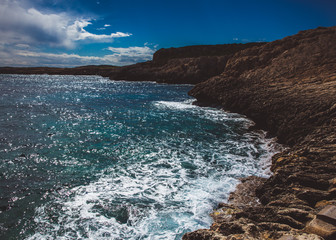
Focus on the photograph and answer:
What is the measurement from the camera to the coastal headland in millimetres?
4714

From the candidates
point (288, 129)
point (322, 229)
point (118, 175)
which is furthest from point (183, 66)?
point (322, 229)

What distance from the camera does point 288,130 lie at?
14109 mm

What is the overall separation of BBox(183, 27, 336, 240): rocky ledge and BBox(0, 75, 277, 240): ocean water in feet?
4.65

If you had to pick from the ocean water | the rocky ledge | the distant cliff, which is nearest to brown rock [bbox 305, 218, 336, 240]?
the rocky ledge

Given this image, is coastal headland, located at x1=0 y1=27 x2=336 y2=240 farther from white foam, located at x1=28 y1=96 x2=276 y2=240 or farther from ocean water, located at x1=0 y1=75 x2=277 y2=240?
ocean water, located at x1=0 y1=75 x2=277 y2=240

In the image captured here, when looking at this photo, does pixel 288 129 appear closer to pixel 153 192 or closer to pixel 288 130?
pixel 288 130

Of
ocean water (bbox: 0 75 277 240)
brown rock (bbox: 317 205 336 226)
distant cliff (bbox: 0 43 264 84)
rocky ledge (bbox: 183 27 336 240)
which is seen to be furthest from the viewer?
distant cliff (bbox: 0 43 264 84)

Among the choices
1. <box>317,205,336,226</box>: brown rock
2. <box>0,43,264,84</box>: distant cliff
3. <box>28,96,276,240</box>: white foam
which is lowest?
<box>28,96,276,240</box>: white foam

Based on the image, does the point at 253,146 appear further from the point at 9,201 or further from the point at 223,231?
the point at 9,201

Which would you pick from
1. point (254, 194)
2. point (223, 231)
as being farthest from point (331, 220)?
point (254, 194)

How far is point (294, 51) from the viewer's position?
87.0ft

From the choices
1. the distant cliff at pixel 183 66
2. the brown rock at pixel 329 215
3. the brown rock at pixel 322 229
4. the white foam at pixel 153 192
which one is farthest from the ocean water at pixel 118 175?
the distant cliff at pixel 183 66

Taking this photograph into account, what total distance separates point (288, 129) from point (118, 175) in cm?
1204

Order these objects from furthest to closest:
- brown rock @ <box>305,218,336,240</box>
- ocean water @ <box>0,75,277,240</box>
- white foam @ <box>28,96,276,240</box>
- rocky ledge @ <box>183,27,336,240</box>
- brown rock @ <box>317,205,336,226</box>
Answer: ocean water @ <box>0,75,277,240</box>, white foam @ <box>28,96,276,240</box>, rocky ledge @ <box>183,27,336,240</box>, brown rock @ <box>317,205,336,226</box>, brown rock @ <box>305,218,336,240</box>
